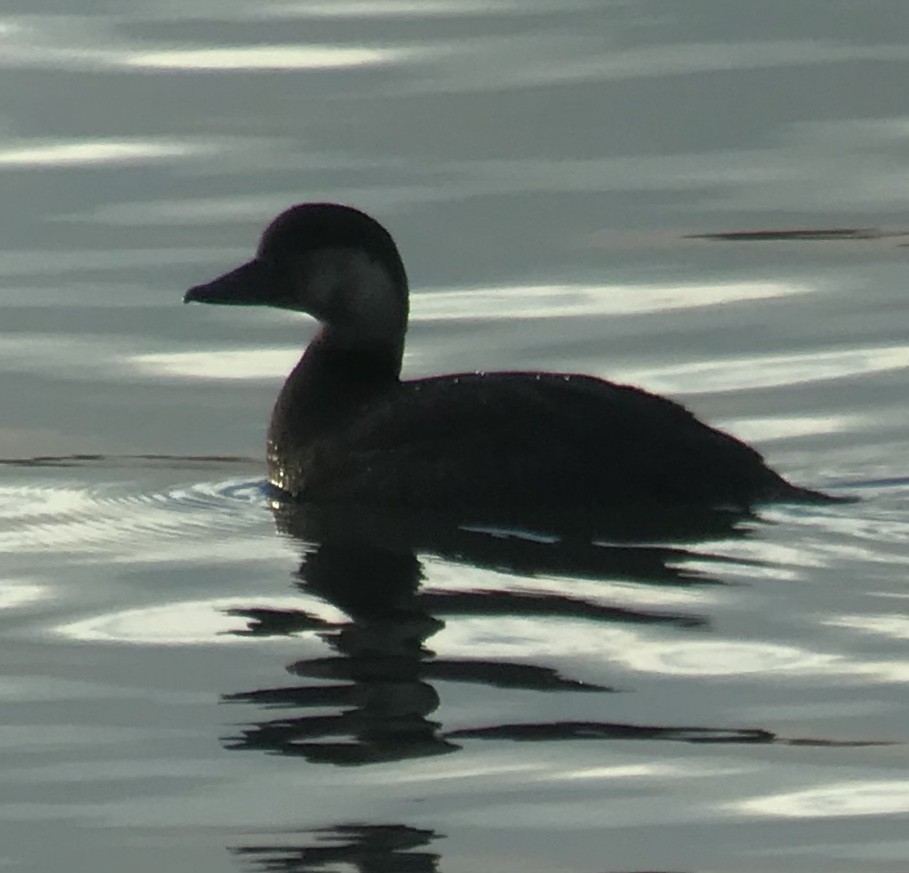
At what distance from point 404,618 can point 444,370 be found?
3.25 metres

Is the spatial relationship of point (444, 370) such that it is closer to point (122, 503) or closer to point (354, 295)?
point (354, 295)

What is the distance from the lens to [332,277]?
978 centimetres

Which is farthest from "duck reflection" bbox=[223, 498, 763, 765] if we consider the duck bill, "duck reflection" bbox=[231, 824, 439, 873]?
the duck bill

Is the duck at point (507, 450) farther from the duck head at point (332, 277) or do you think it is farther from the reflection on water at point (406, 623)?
the duck head at point (332, 277)

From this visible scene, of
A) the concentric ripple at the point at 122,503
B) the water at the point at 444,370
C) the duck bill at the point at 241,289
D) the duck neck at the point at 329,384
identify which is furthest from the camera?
the duck bill at the point at 241,289

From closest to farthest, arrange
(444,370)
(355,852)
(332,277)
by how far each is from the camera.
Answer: (355,852) → (332,277) → (444,370)

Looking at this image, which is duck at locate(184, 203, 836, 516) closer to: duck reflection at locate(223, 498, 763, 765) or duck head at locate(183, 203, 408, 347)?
duck reflection at locate(223, 498, 763, 765)

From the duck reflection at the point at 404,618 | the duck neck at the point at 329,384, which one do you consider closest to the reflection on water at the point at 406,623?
the duck reflection at the point at 404,618

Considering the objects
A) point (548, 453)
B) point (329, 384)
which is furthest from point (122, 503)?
point (548, 453)

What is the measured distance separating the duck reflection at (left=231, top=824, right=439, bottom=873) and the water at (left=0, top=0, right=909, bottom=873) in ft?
0.04

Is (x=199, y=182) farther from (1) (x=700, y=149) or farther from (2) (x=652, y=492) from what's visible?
(2) (x=652, y=492)

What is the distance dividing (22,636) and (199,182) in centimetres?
585

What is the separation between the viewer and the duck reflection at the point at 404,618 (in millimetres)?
6543

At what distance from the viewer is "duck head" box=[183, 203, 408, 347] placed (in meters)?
9.78
